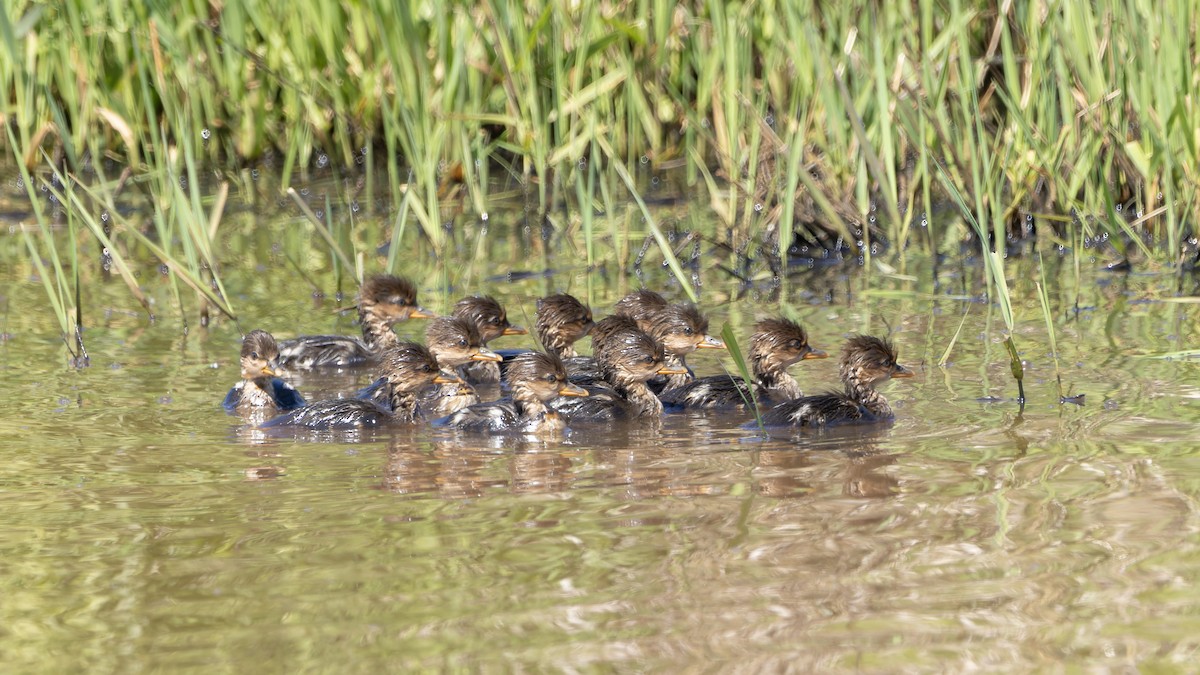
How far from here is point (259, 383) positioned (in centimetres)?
538

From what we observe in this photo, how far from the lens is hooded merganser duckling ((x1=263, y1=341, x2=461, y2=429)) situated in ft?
16.6

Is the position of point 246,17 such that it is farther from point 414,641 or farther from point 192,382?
point 414,641

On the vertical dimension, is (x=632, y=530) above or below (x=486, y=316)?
below

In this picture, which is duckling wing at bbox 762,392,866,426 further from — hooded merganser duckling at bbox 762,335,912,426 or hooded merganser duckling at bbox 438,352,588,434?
hooded merganser duckling at bbox 438,352,588,434

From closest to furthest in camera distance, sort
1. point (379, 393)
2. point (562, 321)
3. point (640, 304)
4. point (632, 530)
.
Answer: point (632, 530), point (379, 393), point (562, 321), point (640, 304)

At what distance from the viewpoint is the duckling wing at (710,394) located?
530 cm

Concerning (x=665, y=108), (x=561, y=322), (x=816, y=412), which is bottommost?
(x=816, y=412)

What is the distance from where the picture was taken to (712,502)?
12.5 ft

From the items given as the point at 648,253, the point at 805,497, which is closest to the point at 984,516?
the point at 805,497

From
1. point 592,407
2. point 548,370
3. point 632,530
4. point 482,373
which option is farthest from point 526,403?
point 632,530

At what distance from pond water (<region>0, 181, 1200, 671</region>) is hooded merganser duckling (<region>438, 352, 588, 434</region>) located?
13cm

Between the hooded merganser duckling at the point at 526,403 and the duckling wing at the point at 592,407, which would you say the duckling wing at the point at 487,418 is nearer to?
the hooded merganser duckling at the point at 526,403

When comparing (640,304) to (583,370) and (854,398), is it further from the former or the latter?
(854,398)

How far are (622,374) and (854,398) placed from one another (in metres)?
0.82
